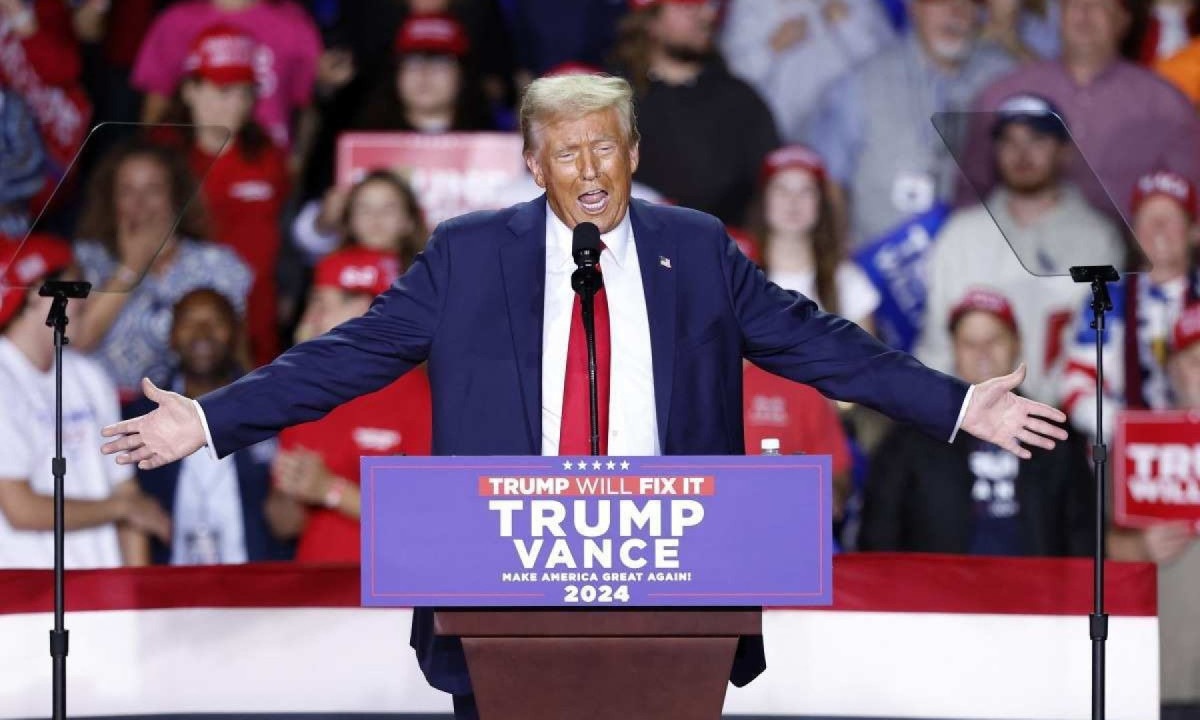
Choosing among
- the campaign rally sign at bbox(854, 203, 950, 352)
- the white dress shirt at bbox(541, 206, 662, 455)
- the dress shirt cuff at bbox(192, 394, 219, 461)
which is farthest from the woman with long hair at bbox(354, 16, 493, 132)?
the dress shirt cuff at bbox(192, 394, 219, 461)

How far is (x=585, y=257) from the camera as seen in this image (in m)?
2.75

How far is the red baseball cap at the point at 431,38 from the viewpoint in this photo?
6.33 metres

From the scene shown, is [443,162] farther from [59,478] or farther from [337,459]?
[59,478]

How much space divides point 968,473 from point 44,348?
2.89m

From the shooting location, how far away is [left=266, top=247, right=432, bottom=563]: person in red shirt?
18.1 feet

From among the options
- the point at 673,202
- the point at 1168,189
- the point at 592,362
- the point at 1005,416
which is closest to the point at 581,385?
the point at 592,362

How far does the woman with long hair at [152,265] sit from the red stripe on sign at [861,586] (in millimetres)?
869

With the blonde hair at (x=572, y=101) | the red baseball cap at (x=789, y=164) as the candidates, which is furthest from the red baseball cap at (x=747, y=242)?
the blonde hair at (x=572, y=101)

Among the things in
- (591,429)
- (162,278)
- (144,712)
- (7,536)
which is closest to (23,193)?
(162,278)

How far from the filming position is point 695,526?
2621mm

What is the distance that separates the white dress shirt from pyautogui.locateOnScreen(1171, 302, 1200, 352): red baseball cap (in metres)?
3.41

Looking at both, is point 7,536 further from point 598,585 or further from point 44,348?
point 598,585

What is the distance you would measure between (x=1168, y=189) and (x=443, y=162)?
8.26 feet

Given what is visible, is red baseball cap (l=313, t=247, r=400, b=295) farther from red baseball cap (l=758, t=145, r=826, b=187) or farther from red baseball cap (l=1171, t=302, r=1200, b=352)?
red baseball cap (l=1171, t=302, r=1200, b=352)
